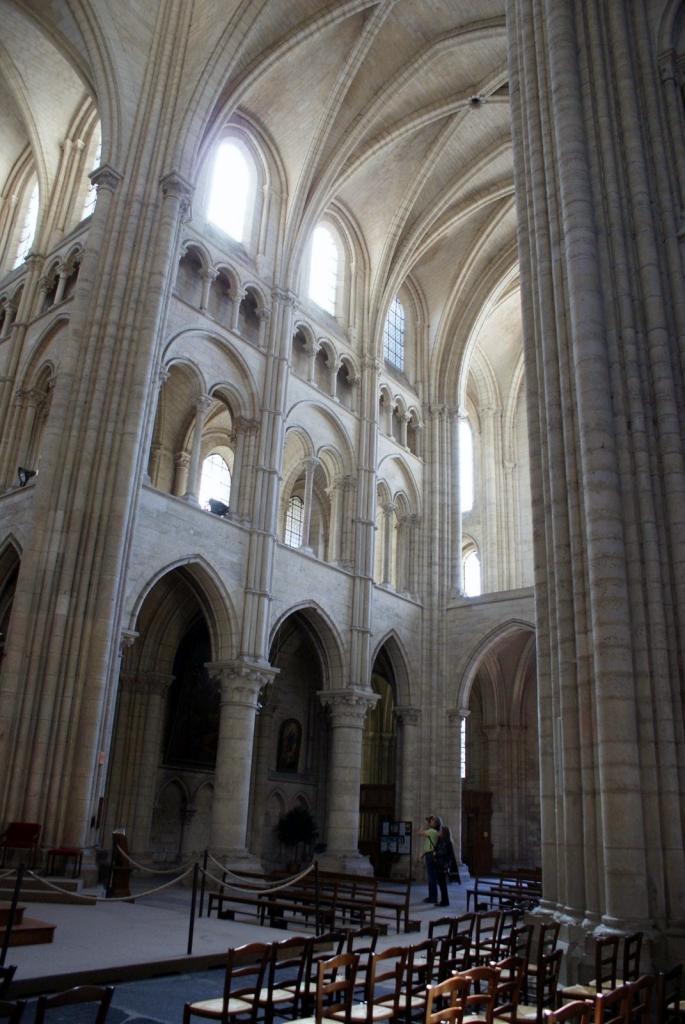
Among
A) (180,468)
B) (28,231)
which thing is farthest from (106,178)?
(180,468)

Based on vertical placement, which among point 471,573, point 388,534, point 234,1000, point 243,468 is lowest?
point 234,1000

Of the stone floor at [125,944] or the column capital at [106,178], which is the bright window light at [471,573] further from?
the stone floor at [125,944]

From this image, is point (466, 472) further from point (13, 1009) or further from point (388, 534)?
point (13, 1009)

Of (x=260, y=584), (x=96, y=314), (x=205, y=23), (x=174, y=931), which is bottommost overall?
(x=174, y=931)

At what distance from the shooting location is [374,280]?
Answer: 2653cm

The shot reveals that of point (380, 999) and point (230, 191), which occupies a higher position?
point (230, 191)

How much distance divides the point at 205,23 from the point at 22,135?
315 inches

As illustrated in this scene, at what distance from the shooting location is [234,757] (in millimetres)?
18328

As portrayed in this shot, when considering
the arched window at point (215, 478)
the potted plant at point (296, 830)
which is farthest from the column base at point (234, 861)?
the arched window at point (215, 478)

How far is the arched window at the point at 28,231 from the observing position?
80.1 ft

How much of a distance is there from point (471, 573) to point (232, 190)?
54.9ft

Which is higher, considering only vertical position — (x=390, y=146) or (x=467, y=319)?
(x=390, y=146)

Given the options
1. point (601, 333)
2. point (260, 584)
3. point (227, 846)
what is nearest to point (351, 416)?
point (260, 584)

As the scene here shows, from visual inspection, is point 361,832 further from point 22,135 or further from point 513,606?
point 22,135
